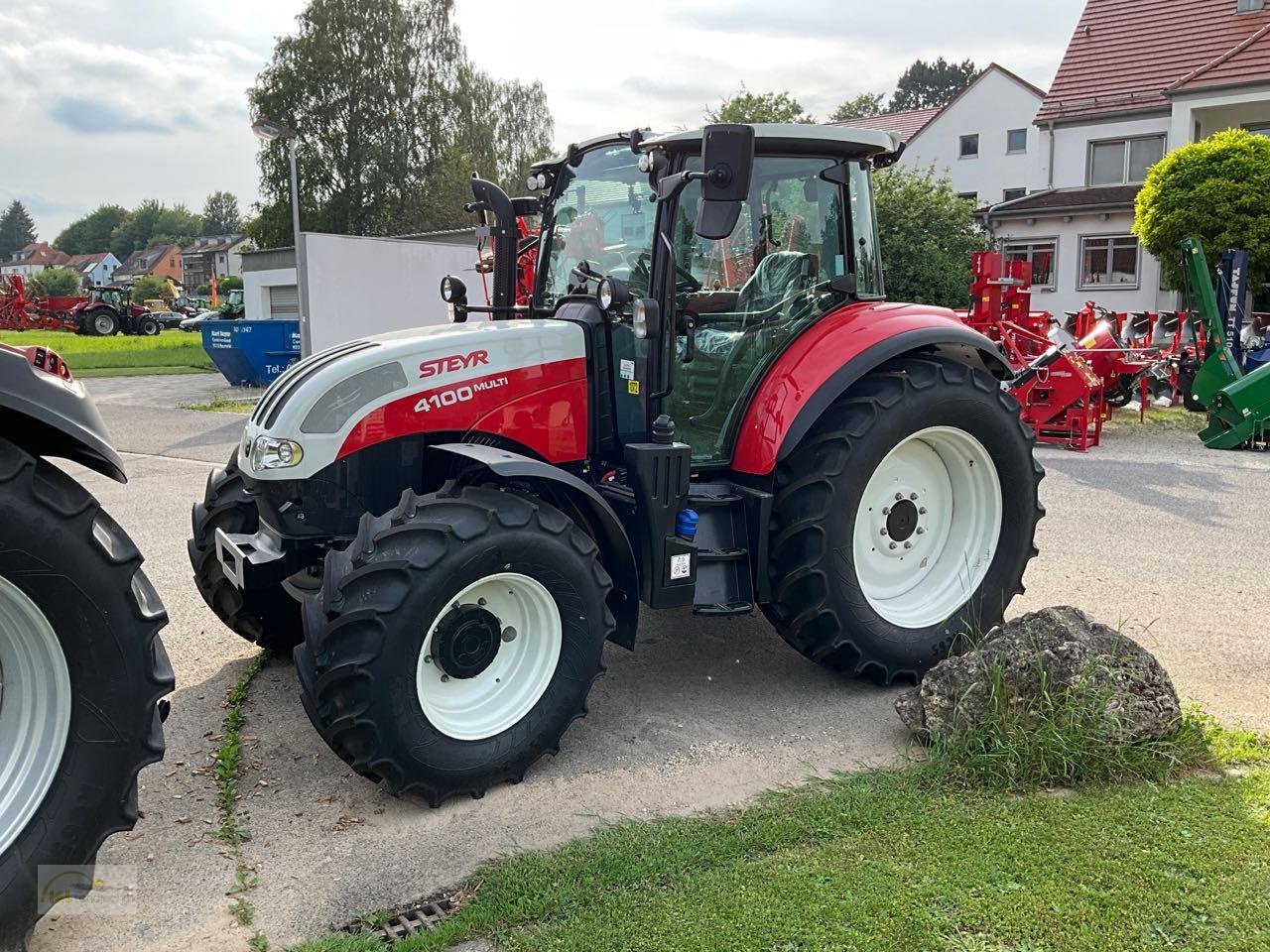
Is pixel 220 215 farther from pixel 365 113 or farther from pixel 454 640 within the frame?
pixel 454 640

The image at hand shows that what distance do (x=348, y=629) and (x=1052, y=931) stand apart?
7.10 feet

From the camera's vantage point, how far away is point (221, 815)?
3.53m

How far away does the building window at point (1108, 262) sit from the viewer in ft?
83.0

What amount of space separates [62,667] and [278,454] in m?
1.22

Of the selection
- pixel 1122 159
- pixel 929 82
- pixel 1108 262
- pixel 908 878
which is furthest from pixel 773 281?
pixel 929 82

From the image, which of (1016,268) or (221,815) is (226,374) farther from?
(221,815)

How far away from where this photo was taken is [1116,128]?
2569 centimetres

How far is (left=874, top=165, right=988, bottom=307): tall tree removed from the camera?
22.8 metres

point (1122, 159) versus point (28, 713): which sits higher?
point (1122, 159)

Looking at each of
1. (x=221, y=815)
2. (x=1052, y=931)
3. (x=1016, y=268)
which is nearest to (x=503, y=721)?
(x=221, y=815)

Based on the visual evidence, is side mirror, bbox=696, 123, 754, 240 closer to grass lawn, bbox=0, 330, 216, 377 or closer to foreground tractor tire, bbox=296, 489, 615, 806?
foreground tractor tire, bbox=296, 489, 615, 806

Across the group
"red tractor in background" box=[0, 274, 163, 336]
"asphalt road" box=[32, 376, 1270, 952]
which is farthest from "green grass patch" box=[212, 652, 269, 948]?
"red tractor in background" box=[0, 274, 163, 336]

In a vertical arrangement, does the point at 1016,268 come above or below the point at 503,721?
above

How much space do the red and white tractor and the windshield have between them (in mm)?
17
